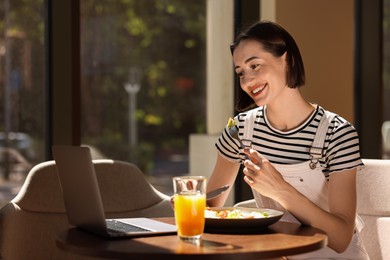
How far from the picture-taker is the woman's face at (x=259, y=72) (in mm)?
2271

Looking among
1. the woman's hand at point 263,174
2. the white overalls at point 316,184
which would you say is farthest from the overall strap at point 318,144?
the woman's hand at point 263,174

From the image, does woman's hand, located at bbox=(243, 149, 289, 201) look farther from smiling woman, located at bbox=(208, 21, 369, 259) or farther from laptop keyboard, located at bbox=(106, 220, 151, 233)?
laptop keyboard, located at bbox=(106, 220, 151, 233)

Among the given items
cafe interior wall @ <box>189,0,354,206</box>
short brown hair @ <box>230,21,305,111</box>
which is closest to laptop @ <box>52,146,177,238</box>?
short brown hair @ <box>230,21,305,111</box>

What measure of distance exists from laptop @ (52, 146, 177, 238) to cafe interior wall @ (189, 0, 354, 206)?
6.42 ft

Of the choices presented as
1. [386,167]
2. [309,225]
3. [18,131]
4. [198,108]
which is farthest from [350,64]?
[309,225]

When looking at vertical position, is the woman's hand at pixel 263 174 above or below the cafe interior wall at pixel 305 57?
below

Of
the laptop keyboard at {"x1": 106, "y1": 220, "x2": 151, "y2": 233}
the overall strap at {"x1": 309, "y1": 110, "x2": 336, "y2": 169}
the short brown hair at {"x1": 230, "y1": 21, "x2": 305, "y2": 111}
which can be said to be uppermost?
the short brown hair at {"x1": 230, "y1": 21, "x2": 305, "y2": 111}

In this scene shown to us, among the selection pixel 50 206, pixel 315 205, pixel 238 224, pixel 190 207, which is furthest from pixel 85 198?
pixel 50 206

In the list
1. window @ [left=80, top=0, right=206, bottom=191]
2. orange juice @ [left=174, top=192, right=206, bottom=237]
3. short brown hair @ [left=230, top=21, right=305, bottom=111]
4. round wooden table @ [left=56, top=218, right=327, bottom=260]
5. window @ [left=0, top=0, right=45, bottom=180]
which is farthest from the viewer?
window @ [left=80, top=0, right=206, bottom=191]

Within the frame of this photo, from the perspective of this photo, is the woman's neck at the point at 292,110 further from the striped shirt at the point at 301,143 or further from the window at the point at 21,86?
the window at the point at 21,86

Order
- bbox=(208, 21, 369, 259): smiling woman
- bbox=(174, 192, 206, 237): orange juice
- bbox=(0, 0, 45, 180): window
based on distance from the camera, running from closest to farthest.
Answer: bbox=(174, 192, 206, 237): orange juice
bbox=(208, 21, 369, 259): smiling woman
bbox=(0, 0, 45, 180): window

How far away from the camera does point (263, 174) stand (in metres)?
2.04

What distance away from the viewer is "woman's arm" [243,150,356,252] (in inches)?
80.2

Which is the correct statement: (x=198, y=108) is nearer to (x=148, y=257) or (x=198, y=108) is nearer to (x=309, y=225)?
(x=309, y=225)
